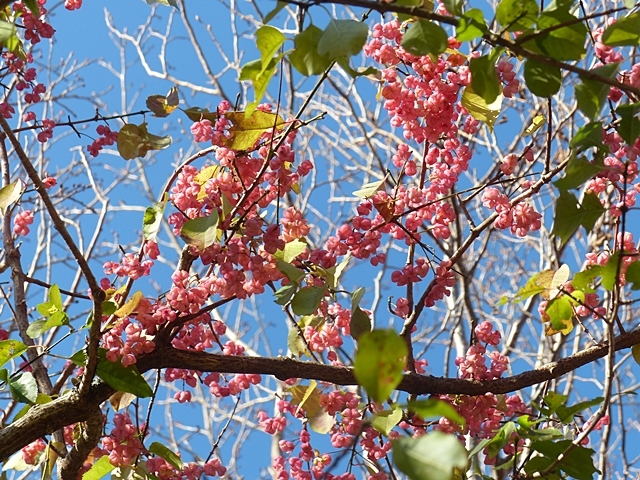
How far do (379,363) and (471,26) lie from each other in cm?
52

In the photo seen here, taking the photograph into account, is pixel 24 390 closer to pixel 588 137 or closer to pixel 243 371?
pixel 243 371

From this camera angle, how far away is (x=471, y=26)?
955mm

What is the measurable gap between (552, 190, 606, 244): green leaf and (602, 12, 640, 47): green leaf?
0.22 meters

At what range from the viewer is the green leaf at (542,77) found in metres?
1.04

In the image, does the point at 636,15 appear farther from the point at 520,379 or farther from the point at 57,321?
the point at 57,321

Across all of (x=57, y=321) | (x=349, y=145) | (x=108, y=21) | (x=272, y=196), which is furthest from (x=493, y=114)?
(x=108, y=21)

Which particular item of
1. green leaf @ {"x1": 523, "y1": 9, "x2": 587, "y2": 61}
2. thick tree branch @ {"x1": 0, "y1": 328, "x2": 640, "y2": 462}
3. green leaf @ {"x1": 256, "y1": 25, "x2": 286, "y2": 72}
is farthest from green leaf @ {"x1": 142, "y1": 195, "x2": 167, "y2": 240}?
green leaf @ {"x1": 523, "y1": 9, "x2": 587, "y2": 61}

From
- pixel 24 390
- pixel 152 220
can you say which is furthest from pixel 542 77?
pixel 24 390

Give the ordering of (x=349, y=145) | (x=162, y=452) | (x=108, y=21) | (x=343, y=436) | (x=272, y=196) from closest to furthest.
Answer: (x=272, y=196)
(x=162, y=452)
(x=343, y=436)
(x=349, y=145)
(x=108, y=21)

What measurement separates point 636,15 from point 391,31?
24.7 inches

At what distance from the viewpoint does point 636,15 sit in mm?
1021

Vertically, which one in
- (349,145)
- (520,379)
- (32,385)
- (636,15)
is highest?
(349,145)

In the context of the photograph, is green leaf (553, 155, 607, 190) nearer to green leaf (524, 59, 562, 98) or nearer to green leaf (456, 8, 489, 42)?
green leaf (524, 59, 562, 98)

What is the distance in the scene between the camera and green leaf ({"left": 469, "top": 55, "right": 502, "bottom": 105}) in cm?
104
